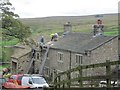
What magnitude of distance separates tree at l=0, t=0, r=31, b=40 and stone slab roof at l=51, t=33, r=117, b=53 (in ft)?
32.1

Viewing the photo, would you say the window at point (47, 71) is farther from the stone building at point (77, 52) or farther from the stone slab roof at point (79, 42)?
the stone slab roof at point (79, 42)

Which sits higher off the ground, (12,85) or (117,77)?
(117,77)

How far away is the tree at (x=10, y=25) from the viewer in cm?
3328

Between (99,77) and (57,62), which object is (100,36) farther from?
(99,77)

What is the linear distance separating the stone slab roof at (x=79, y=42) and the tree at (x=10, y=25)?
9.78 m

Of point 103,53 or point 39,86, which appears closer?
point 39,86

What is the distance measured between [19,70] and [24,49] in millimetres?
4253

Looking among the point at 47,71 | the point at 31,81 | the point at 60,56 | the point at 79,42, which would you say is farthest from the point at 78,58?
the point at 31,81

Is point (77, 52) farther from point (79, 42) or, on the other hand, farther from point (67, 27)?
point (67, 27)

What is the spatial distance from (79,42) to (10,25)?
15249 mm

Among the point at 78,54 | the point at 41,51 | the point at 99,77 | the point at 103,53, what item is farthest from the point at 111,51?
the point at 99,77

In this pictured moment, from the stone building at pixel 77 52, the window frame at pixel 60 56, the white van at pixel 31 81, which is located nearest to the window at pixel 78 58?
the stone building at pixel 77 52

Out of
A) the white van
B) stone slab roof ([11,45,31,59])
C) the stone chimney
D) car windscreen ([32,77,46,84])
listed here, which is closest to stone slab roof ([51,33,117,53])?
the stone chimney

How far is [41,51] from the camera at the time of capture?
5509 centimetres
